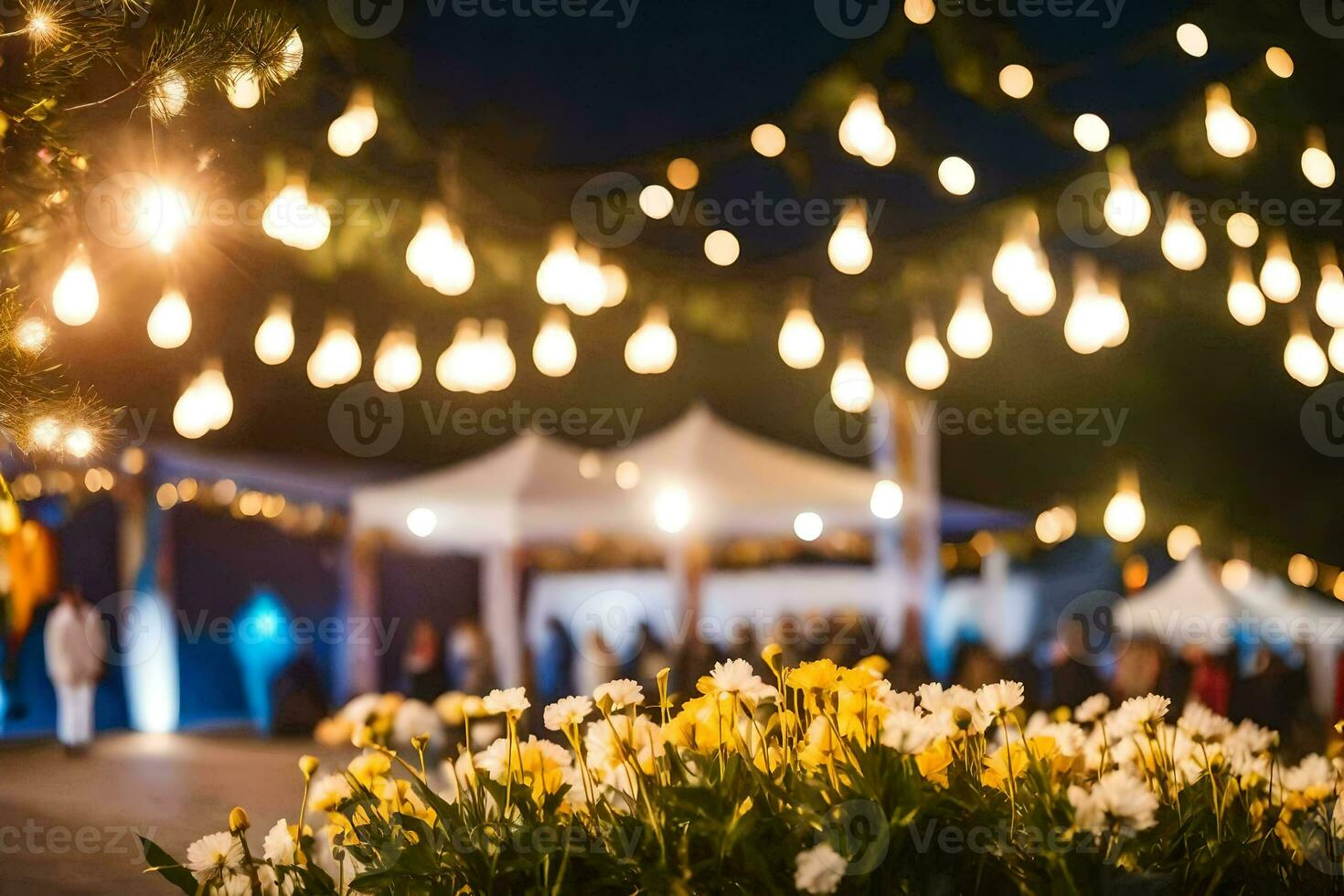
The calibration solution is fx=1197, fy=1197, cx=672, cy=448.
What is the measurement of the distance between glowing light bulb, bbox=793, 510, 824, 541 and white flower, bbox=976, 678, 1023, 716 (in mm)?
4633

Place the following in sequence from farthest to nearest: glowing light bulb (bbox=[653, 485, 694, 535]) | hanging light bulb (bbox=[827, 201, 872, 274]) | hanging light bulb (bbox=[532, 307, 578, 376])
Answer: glowing light bulb (bbox=[653, 485, 694, 535]), hanging light bulb (bbox=[532, 307, 578, 376]), hanging light bulb (bbox=[827, 201, 872, 274])

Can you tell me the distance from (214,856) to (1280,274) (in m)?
3.03

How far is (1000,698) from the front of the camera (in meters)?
1.05

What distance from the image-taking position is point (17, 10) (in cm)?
117

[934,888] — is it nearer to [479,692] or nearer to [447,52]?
[447,52]

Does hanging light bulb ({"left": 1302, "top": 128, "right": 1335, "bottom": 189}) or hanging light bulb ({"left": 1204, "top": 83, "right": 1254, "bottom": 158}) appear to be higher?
hanging light bulb ({"left": 1204, "top": 83, "right": 1254, "bottom": 158})

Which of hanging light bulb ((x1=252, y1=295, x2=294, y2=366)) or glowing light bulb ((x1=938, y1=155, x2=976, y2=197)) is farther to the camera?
hanging light bulb ((x1=252, y1=295, x2=294, y2=366))

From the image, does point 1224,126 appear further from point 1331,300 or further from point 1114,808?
point 1114,808

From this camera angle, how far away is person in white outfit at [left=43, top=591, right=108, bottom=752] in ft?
20.7

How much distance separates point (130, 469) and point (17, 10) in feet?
23.8

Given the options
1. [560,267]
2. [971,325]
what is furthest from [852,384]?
[560,267]

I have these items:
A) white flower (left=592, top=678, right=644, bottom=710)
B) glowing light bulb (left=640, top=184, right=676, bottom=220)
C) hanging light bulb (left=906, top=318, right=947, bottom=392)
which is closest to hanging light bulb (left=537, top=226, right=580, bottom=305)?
glowing light bulb (left=640, top=184, right=676, bottom=220)

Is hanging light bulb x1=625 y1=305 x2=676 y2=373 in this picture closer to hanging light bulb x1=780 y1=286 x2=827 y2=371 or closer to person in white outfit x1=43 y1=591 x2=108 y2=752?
hanging light bulb x1=780 y1=286 x2=827 y2=371

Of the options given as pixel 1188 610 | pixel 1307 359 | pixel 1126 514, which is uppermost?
pixel 1307 359
